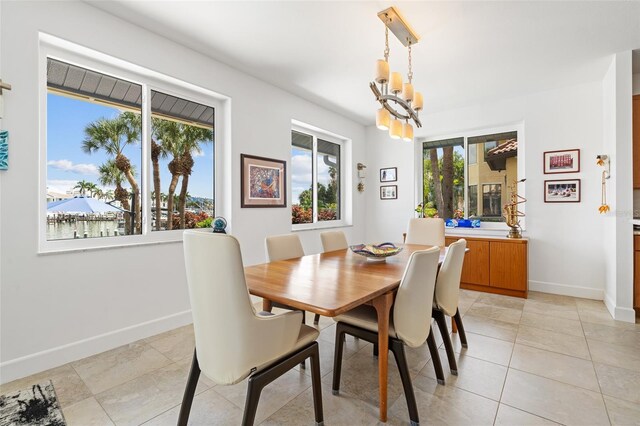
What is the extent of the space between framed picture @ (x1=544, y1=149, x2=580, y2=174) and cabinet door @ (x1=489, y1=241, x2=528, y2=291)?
1090mm

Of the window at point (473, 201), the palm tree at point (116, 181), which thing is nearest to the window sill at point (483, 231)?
the window at point (473, 201)

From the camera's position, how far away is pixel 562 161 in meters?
3.75

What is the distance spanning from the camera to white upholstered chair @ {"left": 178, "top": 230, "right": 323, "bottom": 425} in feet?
3.86

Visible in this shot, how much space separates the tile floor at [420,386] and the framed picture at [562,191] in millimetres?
1665

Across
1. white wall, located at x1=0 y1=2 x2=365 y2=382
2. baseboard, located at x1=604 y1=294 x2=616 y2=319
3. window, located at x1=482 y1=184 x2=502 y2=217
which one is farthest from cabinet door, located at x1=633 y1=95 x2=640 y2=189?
white wall, located at x1=0 y1=2 x2=365 y2=382

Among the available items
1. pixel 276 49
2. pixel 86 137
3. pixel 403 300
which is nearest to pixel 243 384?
pixel 403 300

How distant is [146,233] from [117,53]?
151 cm

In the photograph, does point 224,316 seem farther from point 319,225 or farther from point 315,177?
point 315,177

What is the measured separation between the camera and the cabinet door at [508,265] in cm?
366

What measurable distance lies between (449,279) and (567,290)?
2913mm

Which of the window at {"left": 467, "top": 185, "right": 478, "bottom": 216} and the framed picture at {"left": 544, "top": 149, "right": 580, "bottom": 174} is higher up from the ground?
the framed picture at {"left": 544, "top": 149, "right": 580, "bottom": 174}

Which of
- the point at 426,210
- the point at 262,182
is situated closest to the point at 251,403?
the point at 262,182

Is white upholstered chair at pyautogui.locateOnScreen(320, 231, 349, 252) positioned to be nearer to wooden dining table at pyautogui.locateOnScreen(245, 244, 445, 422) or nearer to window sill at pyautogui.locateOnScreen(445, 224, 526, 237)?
wooden dining table at pyautogui.locateOnScreen(245, 244, 445, 422)

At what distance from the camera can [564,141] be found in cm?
374
